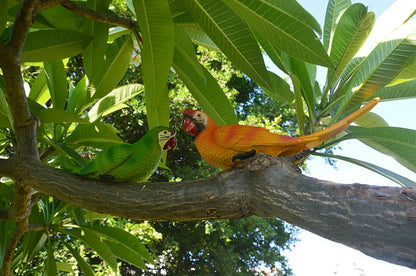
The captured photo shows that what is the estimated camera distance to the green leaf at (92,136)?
1.47 meters

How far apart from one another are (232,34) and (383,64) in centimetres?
38

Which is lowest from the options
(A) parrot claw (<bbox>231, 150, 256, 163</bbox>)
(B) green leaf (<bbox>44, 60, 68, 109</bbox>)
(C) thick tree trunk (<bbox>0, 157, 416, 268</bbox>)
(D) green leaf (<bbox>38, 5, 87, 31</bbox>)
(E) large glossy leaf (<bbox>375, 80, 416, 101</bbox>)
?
(C) thick tree trunk (<bbox>0, 157, 416, 268</bbox>)

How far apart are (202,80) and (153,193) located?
0.55 meters

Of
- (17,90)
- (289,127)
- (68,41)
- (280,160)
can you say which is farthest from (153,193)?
(289,127)

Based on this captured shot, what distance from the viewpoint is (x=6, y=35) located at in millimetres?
1165

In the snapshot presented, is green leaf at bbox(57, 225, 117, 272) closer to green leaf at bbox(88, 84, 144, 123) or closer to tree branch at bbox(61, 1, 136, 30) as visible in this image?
green leaf at bbox(88, 84, 144, 123)

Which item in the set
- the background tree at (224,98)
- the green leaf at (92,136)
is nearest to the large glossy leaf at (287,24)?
the background tree at (224,98)

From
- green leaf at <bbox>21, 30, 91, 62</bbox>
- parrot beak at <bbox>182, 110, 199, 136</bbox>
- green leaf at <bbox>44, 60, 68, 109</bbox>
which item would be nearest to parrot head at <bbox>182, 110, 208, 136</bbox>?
parrot beak at <bbox>182, 110, 199, 136</bbox>

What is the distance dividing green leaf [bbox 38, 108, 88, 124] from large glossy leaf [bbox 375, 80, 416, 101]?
2.95 ft

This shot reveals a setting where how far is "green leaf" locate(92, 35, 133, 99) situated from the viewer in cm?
132

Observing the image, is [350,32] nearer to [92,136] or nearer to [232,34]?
[232,34]

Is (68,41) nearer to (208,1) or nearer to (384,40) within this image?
(208,1)

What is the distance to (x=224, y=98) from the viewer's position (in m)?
1.27

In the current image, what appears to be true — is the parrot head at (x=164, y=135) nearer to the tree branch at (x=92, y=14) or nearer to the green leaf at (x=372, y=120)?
the tree branch at (x=92, y=14)
